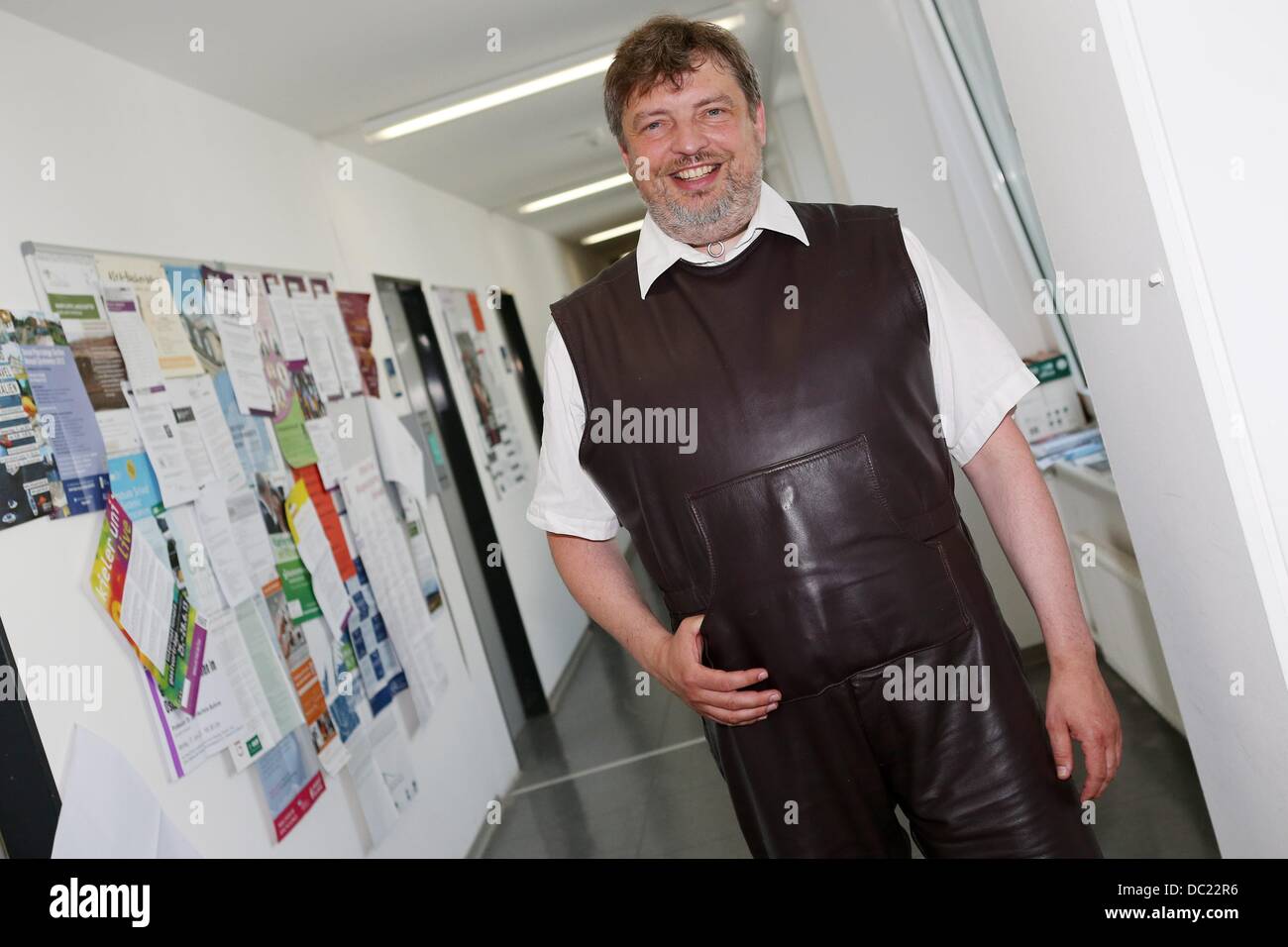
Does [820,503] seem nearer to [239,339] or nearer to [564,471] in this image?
[564,471]

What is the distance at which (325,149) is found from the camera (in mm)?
4434

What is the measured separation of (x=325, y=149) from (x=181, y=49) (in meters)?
1.46

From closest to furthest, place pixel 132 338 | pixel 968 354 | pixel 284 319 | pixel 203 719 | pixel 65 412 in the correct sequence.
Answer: pixel 968 354, pixel 65 412, pixel 203 719, pixel 132 338, pixel 284 319

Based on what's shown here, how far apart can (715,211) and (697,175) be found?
0.20 ft

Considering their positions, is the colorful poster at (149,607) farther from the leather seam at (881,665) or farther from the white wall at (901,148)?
the white wall at (901,148)

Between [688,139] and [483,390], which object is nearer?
[688,139]

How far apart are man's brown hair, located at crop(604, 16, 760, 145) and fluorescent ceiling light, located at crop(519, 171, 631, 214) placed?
6101 millimetres

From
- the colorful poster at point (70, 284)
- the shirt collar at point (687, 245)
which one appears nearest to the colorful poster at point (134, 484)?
the colorful poster at point (70, 284)

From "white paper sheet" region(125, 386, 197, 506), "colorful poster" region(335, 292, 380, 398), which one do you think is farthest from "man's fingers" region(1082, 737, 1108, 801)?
"colorful poster" region(335, 292, 380, 398)

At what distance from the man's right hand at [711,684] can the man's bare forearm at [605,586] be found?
13 cm

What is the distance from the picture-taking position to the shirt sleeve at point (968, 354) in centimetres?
146

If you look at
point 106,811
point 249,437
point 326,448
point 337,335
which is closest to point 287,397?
point 326,448

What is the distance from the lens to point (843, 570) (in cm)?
141

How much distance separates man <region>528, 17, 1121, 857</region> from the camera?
1399mm
